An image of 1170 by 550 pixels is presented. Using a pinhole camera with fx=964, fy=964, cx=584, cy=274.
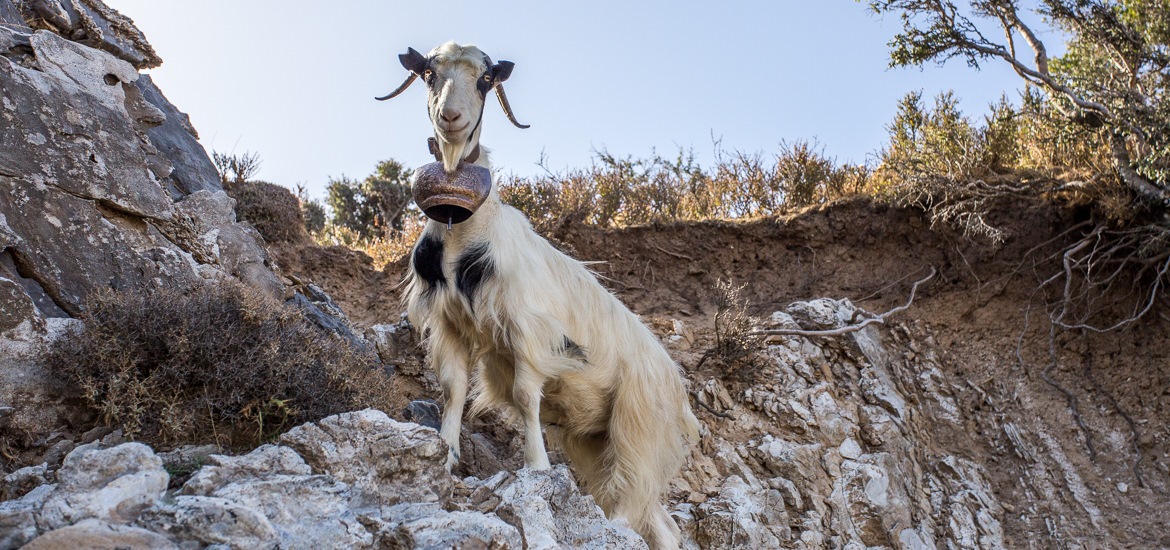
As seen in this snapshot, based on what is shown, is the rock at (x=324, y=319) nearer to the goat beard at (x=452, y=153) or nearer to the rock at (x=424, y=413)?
the rock at (x=424, y=413)

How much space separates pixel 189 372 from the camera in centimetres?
491

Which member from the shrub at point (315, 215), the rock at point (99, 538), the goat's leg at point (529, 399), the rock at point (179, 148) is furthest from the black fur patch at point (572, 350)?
the shrub at point (315, 215)

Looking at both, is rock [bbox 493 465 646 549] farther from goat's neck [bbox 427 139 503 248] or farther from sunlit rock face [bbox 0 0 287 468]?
sunlit rock face [bbox 0 0 287 468]

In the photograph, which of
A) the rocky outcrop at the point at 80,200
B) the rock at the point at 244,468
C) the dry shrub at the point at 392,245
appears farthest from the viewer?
the dry shrub at the point at 392,245

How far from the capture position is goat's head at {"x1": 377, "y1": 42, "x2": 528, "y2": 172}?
5465 mm

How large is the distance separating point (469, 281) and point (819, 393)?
3.96 meters

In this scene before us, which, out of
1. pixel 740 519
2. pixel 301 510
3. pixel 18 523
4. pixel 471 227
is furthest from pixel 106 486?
pixel 740 519

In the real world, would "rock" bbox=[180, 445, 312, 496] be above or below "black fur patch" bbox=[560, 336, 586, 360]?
below

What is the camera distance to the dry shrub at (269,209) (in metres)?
8.94

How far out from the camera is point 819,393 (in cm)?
833

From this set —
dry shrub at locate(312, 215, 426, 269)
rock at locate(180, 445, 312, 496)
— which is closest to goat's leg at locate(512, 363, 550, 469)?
rock at locate(180, 445, 312, 496)

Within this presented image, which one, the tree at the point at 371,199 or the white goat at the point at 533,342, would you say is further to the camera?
the tree at the point at 371,199

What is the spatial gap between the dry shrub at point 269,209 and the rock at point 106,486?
198 inches

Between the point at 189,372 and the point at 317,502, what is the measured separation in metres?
1.27
